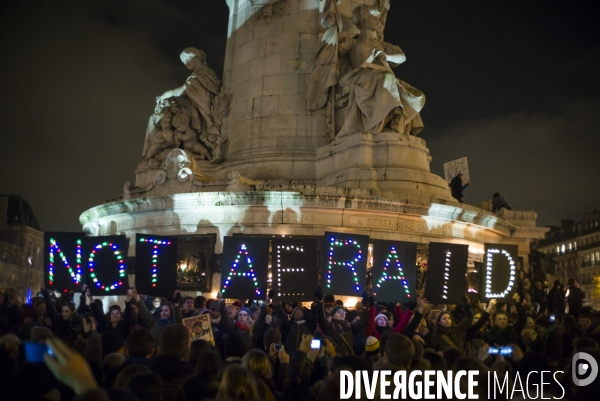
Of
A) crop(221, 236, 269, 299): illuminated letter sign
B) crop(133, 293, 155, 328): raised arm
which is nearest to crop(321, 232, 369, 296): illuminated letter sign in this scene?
crop(221, 236, 269, 299): illuminated letter sign

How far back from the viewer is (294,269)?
628 inches

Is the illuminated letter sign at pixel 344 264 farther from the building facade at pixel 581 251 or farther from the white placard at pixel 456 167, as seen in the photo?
the building facade at pixel 581 251

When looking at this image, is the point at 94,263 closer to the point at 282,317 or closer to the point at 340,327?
the point at 282,317

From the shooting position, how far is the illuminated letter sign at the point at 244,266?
50.9 feet

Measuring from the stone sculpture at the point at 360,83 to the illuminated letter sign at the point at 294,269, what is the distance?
6.89 metres

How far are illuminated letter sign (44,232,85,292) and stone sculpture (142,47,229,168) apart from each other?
10.2 metres

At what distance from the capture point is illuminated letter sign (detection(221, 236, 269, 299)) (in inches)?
610

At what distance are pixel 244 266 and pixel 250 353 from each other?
9576mm

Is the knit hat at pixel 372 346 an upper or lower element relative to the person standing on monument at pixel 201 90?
lower

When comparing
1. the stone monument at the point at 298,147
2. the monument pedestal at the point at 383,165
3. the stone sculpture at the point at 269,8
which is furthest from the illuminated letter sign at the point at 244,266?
the stone sculpture at the point at 269,8

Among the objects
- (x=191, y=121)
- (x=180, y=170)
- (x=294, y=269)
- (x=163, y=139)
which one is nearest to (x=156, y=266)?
(x=294, y=269)

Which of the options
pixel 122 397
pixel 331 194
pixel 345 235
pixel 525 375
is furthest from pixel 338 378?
pixel 331 194

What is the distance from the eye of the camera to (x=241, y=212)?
19562 millimetres

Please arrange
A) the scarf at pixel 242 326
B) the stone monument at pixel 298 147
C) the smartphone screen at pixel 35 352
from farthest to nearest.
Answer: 1. the stone monument at pixel 298 147
2. the scarf at pixel 242 326
3. the smartphone screen at pixel 35 352
